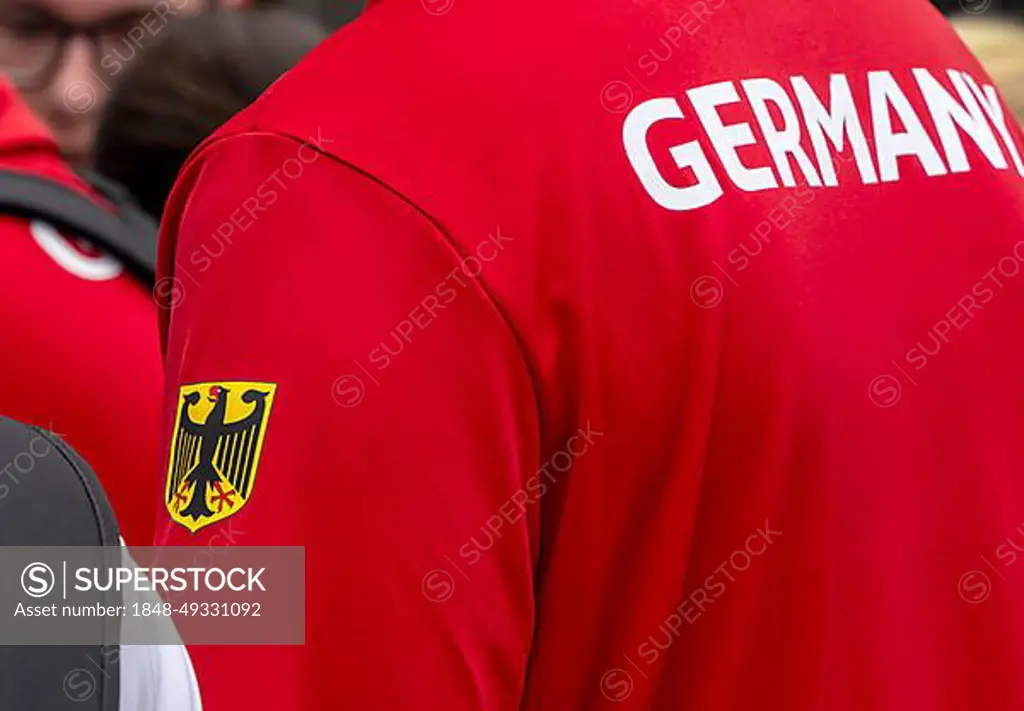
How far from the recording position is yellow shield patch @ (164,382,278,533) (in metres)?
0.88

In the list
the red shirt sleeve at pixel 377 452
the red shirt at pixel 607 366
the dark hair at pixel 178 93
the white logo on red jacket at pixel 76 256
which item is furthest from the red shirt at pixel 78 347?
the red shirt sleeve at pixel 377 452

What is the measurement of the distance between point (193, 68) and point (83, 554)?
106 centimetres

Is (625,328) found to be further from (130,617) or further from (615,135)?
Result: (130,617)

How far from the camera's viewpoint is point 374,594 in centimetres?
86

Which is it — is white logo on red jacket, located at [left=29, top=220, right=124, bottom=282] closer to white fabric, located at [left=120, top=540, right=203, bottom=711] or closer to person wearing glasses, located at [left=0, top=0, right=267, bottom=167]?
person wearing glasses, located at [left=0, top=0, right=267, bottom=167]

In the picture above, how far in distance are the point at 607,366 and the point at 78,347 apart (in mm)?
708

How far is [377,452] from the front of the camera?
863 millimetres

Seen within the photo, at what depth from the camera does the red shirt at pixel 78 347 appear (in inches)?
54.8

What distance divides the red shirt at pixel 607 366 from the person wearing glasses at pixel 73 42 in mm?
1090

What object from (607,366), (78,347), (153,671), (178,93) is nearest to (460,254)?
(607,366)

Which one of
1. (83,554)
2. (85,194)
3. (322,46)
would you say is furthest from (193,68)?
(83,554)

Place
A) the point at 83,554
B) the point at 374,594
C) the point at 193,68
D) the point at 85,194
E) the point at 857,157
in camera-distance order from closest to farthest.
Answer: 1. the point at 83,554
2. the point at 374,594
3. the point at 857,157
4. the point at 85,194
5. the point at 193,68

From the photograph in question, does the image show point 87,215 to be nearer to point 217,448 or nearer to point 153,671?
point 217,448

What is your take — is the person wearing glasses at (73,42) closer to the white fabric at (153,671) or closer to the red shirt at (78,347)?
the red shirt at (78,347)
